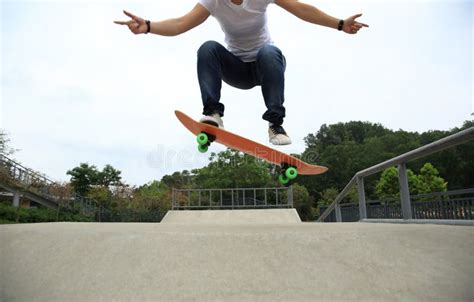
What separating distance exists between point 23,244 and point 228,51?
8.64 feet

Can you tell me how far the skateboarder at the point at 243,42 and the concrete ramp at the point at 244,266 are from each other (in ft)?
6.56

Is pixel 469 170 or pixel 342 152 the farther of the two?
pixel 342 152

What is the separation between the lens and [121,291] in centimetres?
128

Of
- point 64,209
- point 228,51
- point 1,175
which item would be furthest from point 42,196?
→ point 228,51

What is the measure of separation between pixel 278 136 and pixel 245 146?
62 cm

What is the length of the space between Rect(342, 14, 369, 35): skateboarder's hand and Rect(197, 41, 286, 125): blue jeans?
71 cm

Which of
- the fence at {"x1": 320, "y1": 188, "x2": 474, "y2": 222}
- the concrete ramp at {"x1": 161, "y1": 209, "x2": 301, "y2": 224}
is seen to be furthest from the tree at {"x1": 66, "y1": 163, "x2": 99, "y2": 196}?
the fence at {"x1": 320, "y1": 188, "x2": 474, "y2": 222}

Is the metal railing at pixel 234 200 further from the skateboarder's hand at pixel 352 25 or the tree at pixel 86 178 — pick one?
the tree at pixel 86 178

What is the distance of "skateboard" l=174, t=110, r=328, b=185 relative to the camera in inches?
145

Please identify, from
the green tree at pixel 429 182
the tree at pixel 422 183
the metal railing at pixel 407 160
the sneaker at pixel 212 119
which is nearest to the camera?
the metal railing at pixel 407 160

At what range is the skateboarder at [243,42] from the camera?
3.31 meters

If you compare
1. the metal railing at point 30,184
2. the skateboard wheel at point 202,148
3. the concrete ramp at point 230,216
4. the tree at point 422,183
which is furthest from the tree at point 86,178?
the skateboard wheel at point 202,148

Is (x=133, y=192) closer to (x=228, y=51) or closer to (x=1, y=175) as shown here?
(x=1, y=175)

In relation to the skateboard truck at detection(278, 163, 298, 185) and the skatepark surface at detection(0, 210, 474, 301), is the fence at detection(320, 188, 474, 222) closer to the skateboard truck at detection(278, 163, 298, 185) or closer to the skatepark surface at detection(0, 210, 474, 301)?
the skateboard truck at detection(278, 163, 298, 185)
